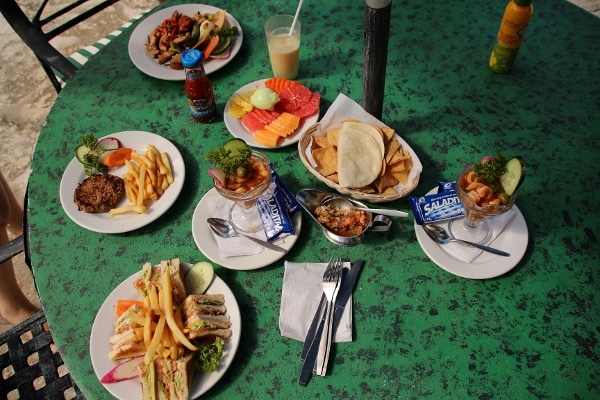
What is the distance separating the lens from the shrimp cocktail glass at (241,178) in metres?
1.78

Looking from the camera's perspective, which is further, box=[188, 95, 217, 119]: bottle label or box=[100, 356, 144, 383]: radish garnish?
box=[188, 95, 217, 119]: bottle label

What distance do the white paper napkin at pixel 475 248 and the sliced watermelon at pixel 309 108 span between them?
2.71 feet

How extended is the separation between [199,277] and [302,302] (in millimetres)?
389

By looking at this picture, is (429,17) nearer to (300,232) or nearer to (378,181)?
(378,181)

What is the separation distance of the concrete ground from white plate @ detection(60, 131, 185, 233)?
182cm

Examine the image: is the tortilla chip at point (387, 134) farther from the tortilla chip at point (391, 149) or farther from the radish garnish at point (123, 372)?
the radish garnish at point (123, 372)

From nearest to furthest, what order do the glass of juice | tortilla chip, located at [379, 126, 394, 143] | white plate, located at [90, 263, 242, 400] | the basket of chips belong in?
white plate, located at [90, 263, 242, 400] < the basket of chips < tortilla chip, located at [379, 126, 394, 143] < the glass of juice

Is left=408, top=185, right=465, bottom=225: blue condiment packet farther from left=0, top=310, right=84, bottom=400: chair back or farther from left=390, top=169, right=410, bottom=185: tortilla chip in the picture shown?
left=0, top=310, right=84, bottom=400: chair back

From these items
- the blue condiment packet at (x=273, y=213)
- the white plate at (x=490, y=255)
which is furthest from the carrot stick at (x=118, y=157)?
the white plate at (x=490, y=255)

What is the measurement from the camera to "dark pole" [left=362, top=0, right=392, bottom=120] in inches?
68.0

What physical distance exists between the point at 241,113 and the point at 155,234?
2.25ft

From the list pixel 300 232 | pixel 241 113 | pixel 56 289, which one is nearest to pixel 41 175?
pixel 56 289

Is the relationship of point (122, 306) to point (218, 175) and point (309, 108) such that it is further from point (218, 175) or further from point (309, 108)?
point (309, 108)

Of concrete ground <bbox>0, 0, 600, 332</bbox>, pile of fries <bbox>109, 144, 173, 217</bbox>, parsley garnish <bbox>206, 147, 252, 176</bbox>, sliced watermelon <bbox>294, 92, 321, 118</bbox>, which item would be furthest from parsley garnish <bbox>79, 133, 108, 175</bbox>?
concrete ground <bbox>0, 0, 600, 332</bbox>
